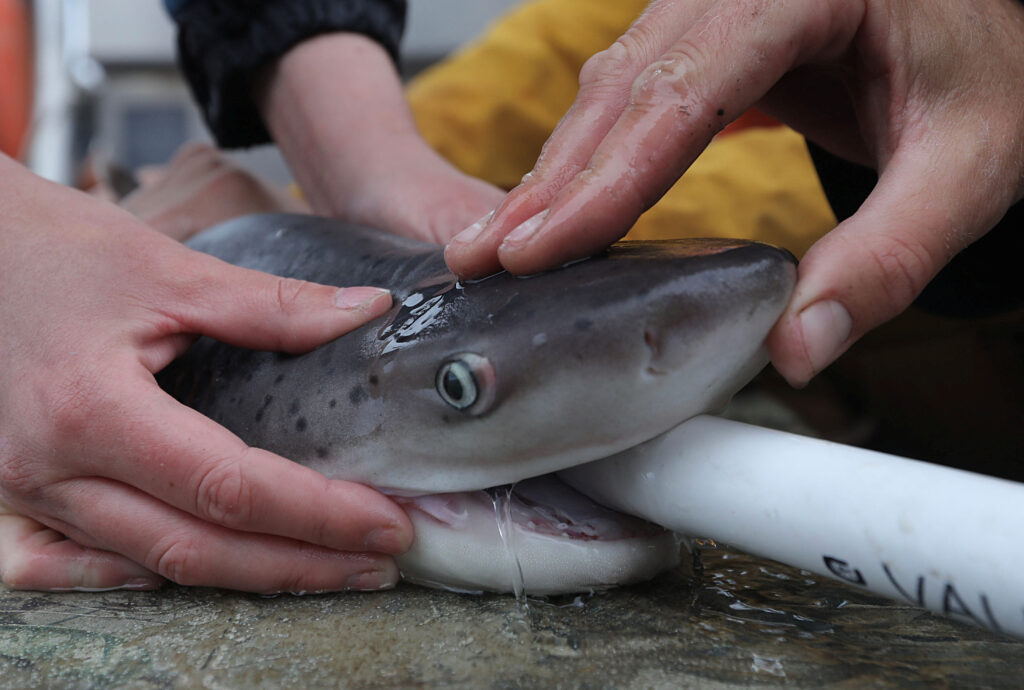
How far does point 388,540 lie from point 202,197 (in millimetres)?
1570

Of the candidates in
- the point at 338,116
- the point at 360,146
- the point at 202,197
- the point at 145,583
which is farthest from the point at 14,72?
the point at 145,583

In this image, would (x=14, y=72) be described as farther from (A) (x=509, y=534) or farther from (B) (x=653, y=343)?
(B) (x=653, y=343)

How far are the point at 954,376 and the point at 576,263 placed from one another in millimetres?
2177

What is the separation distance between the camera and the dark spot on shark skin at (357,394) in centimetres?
109

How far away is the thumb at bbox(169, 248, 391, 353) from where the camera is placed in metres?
1.17

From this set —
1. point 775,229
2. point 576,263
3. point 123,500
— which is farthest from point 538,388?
point 775,229

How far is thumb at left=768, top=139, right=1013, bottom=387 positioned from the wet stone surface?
0.28 metres

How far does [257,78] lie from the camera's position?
2.37 m

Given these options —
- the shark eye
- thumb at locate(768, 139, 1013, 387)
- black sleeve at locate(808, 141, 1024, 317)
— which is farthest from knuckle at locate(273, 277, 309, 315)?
black sleeve at locate(808, 141, 1024, 317)

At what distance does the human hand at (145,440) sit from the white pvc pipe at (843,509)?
1.06 feet

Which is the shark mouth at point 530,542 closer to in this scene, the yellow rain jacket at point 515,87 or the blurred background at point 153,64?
the yellow rain jacket at point 515,87

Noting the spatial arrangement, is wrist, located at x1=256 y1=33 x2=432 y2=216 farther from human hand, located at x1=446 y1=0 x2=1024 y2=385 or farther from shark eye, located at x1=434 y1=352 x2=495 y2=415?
shark eye, located at x1=434 y1=352 x2=495 y2=415

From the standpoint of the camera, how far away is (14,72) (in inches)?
206

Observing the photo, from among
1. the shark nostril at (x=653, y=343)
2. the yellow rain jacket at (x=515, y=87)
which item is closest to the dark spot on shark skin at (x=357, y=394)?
the shark nostril at (x=653, y=343)
